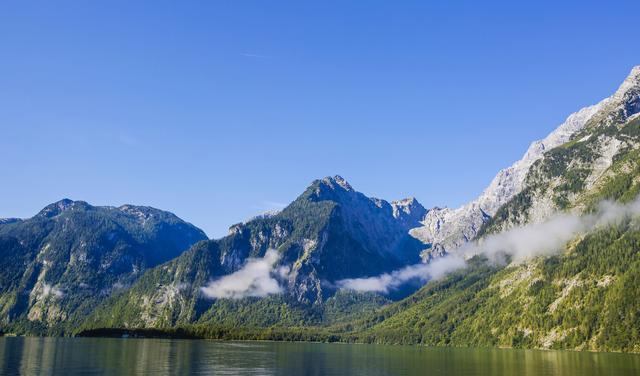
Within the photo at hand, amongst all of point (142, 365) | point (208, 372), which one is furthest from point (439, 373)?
point (142, 365)

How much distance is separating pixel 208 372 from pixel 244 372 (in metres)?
8.79

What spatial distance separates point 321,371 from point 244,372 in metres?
19.8

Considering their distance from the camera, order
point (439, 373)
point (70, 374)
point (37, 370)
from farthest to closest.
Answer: point (439, 373) → point (37, 370) → point (70, 374)

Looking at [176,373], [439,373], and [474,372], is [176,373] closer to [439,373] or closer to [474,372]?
[439,373]

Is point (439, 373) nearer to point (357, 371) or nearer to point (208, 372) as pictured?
point (357, 371)

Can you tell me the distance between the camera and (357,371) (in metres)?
146

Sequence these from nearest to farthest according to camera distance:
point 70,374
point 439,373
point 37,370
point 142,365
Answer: point 70,374 → point 37,370 → point 439,373 → point 142,365

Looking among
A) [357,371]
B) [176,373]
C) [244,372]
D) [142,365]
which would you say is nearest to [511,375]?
[357,371]

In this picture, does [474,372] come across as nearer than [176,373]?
No

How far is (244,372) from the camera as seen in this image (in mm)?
136625

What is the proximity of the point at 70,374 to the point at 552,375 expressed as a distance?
110661 mm

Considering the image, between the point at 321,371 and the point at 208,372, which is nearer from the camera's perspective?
the point at 208,372

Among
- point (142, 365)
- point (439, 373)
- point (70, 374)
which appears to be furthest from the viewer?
point (142, 365)

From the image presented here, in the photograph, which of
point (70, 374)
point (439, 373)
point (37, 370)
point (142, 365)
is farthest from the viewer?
point (142, 365)
